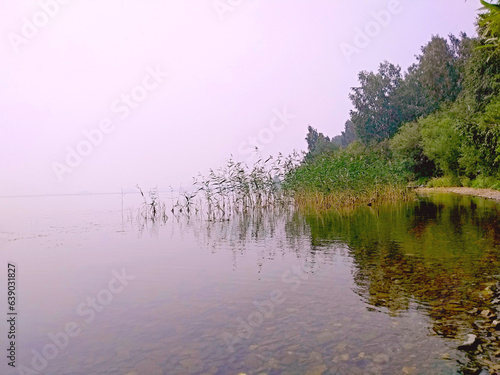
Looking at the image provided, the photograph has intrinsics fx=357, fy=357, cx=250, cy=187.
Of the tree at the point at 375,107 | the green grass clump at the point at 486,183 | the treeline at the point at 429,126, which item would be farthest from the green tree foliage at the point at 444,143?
the tree at the point at 375,107

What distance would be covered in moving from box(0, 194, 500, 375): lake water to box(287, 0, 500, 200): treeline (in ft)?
14.2

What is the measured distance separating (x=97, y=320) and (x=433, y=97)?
2579 inches

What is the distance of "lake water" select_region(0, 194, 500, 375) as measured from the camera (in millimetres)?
4133

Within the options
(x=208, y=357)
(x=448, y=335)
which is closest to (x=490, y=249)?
(x=448, y=335)

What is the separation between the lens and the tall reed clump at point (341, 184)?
2425cm

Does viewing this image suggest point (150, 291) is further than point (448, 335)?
Yes

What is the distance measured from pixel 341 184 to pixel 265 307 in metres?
19.4

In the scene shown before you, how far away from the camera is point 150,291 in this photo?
7266 mm

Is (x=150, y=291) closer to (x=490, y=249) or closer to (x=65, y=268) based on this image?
(x=65, y=268)

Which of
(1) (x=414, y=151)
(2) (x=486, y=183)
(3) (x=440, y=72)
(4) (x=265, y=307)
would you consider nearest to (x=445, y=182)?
(1) (x=414, y=151)

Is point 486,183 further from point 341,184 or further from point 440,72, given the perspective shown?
point 440,72

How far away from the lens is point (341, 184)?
24281 millimetres

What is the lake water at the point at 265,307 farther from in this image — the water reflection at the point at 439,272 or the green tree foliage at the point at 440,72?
the green tree foliage at the point at 440,72

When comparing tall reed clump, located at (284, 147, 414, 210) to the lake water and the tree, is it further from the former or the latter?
the tree
